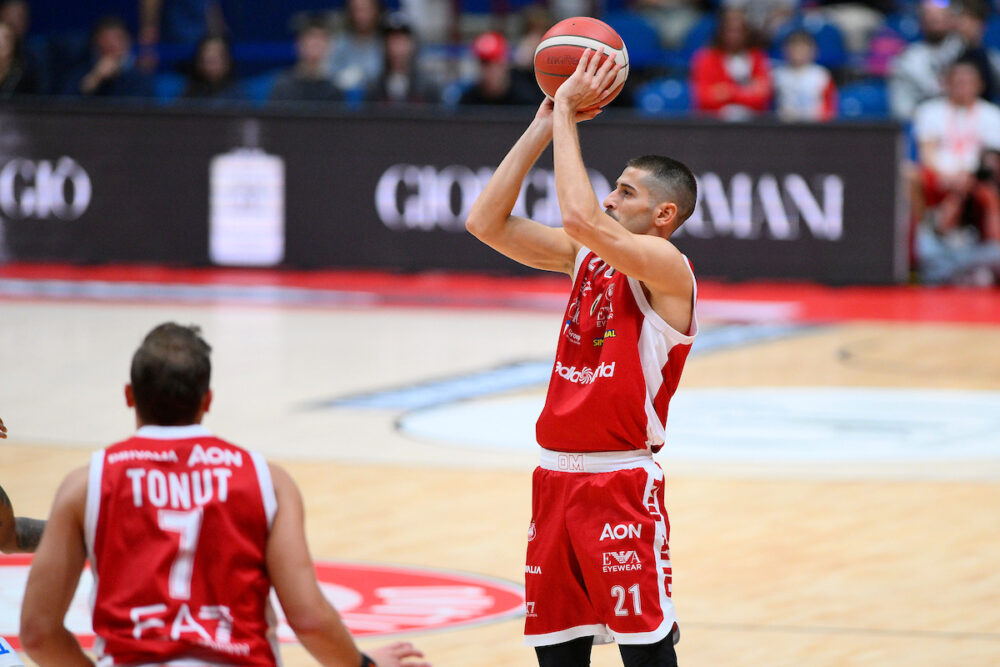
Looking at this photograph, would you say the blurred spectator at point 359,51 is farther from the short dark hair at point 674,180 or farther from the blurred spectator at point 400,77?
the short dark hair at point 674,180

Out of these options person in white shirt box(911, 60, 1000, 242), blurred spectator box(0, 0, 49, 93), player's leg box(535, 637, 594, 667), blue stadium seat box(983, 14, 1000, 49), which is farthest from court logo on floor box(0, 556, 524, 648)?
blue stadium seat box(983, 14, 1000, 49)

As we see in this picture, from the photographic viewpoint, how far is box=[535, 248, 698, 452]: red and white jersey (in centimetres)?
424

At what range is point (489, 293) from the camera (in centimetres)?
1543

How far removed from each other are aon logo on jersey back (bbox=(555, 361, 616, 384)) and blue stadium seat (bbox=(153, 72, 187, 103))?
1489 cm

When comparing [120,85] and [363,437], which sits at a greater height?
[120,85]

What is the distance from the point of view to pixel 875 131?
15180mm

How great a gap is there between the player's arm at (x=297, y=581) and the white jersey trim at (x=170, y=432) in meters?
0.16

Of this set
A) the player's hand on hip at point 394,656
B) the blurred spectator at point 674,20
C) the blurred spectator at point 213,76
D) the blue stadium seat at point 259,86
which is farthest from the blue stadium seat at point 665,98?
the player's hand on hip at point 394,656

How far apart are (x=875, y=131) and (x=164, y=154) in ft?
21.4

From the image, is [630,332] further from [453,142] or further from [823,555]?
[453,142]

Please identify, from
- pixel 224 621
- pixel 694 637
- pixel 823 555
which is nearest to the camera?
pixel 224 621

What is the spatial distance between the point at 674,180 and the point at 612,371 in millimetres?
521

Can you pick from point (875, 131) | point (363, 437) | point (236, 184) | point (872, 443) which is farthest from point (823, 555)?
point (236, 184)

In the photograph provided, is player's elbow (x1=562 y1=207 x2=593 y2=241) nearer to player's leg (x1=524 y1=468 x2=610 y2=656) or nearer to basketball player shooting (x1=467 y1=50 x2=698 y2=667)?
basketball player shooting (x1=467 y1=50 x2=698 y2=667)
